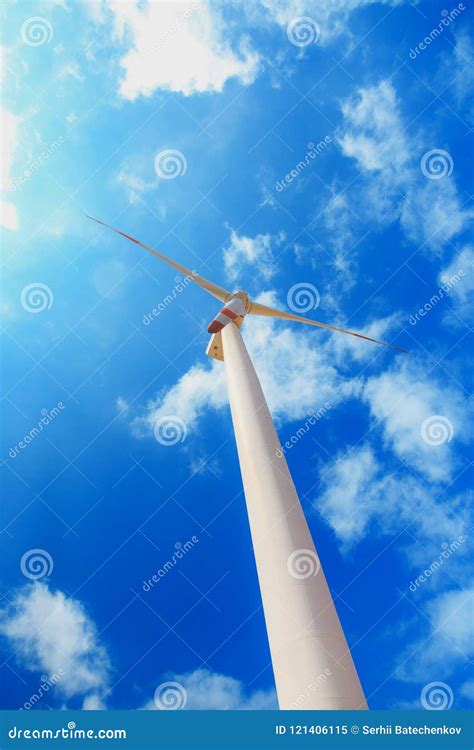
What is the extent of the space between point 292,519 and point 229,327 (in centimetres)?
1452

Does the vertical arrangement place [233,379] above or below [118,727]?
above

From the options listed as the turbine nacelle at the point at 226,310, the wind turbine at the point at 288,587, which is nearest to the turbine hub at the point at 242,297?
the turbine nacelle at the point at 226,310

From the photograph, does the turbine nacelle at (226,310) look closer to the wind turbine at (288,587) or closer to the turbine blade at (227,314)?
the turbine blade at (227,314)

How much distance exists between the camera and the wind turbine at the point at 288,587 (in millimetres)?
10344

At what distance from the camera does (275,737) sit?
34.0 ft

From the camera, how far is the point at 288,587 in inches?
463

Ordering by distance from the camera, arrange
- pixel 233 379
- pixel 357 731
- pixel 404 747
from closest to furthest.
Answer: pixel 357 731, pixel 404 747, pixel 233 379

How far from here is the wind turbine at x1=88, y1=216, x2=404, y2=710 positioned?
33.9 ft

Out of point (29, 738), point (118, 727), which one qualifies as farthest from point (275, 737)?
point (29, 738)

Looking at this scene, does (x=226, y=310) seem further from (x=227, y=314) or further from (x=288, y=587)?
(x=288, y=587)

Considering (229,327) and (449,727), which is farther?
(229,327)

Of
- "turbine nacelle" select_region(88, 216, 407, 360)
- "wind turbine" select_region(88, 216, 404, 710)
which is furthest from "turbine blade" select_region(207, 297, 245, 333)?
"wind turbine" select_region(88, 216, 404, 710)

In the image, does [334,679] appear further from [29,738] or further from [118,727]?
[29,738]

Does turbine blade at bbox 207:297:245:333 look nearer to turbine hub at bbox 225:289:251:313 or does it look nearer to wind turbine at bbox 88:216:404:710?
turbine hub at bbox 225:289:251:313
